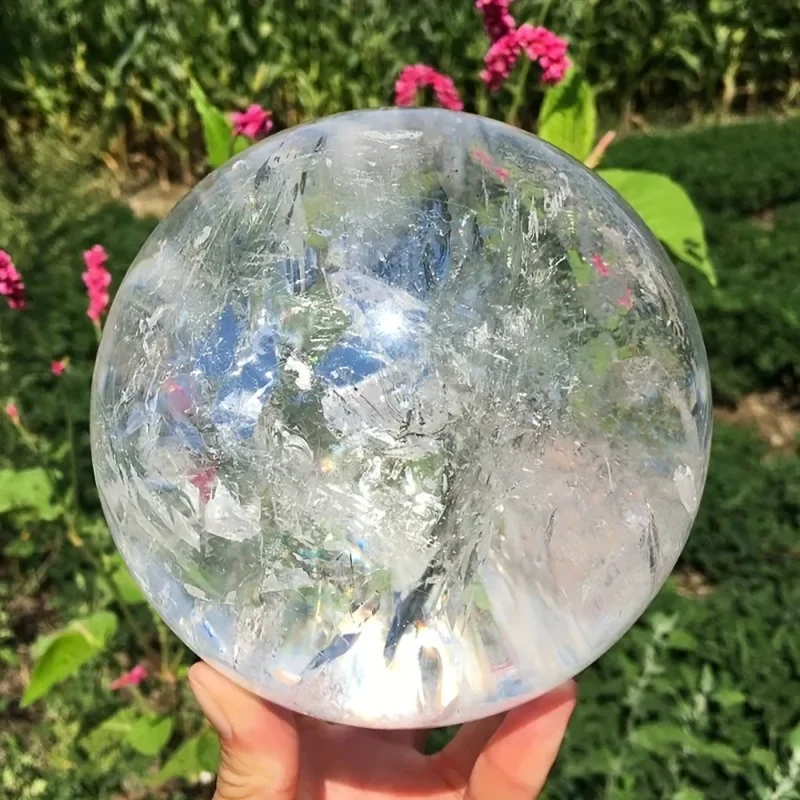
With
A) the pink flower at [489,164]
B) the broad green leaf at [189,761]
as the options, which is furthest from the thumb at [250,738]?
the pink flower at [489,164]

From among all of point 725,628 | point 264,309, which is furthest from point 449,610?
point 725,628

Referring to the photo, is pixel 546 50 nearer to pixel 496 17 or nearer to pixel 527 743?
pixel 496 17

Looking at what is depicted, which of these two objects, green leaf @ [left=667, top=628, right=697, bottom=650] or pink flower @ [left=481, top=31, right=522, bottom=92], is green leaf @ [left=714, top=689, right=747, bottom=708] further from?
pink flower @ [left=481, top=31, right=522, bottom=92]

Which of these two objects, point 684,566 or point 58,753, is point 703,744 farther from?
point 58,753

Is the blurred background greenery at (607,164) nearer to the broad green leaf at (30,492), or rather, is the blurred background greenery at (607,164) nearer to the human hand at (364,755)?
the broad green leaf at (30,492)

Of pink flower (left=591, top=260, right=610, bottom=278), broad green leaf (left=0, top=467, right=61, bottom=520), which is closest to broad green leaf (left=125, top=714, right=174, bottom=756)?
broad green leaf (left=0, top=467, right=61, bottom=520)

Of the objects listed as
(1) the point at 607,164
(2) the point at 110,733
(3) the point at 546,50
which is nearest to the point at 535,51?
(3) the point at 546,50

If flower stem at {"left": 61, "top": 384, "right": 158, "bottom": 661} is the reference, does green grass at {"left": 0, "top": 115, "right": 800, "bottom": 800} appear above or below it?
below
